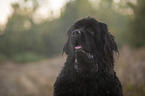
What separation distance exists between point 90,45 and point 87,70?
0.52m

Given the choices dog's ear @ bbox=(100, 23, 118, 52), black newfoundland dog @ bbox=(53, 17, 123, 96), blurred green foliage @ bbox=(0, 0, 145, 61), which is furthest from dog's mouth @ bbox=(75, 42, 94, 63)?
blurred green foliage @ bbox=(0, 0, 145, 61)

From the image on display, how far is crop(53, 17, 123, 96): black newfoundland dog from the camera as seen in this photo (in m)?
3.88

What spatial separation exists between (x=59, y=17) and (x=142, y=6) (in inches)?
1000

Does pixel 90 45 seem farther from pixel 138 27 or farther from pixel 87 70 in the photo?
pixel 138 27

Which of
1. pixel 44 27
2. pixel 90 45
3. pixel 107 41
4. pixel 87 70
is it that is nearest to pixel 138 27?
pixel 107 41

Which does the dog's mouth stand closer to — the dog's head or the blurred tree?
the dog's head

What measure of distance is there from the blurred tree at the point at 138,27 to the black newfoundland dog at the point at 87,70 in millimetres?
17360

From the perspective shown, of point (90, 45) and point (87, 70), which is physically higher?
point (90, 45)

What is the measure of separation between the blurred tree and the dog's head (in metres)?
17.1

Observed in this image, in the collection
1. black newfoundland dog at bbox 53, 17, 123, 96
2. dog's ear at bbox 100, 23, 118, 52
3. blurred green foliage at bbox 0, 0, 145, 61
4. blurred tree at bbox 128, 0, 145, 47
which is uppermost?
blurred green foliage at bbox 0, 0, 145, 61

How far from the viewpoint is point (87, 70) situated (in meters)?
4.03

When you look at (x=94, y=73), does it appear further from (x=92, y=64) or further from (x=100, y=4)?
(x=100, y=4)

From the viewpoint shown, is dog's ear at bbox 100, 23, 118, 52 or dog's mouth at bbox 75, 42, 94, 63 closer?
dog's mouth at bbox 75, 42, 94, 63

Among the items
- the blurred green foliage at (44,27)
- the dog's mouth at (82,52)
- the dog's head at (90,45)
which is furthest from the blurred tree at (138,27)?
the dog's mouth at (82,52)
